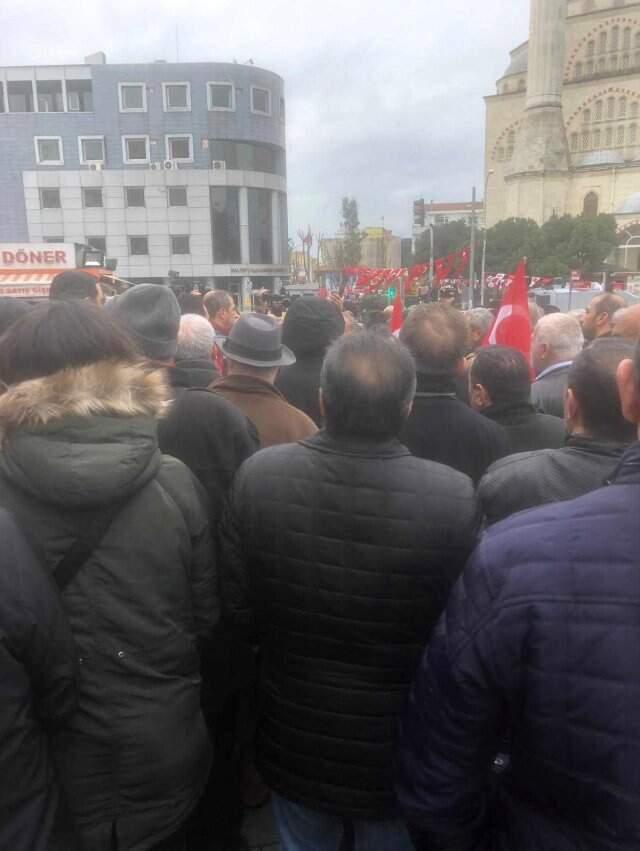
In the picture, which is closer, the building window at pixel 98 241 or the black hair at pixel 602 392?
the black hair at pixel 602 392

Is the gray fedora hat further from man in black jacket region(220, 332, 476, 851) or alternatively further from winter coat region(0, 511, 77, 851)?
winter coat region(0, 511, 77, 851)

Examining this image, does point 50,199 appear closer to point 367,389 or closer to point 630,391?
point 367,389

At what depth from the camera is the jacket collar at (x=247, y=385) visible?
3.09m

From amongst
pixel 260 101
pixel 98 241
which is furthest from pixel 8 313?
pixel 260 101

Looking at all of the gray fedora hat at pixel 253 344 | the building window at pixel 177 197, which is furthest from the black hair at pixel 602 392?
the building window at pixel 177 197

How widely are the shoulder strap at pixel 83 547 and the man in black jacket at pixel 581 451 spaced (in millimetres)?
1226

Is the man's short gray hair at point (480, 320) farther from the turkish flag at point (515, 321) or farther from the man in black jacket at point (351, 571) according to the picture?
the man in black jacket at point (351, 571)

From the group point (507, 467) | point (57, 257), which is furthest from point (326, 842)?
point (57, 257)

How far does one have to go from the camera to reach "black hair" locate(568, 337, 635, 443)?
212 centimetres

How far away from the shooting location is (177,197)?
44.4 metres

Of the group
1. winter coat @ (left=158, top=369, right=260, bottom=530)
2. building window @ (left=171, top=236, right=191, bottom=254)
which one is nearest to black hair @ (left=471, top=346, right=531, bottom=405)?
winter coat @ (left=158, top=369, right=260, bottom=530)

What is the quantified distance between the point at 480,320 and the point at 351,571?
4412 millimetres

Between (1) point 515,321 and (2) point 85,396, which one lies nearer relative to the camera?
(2) point 85,396

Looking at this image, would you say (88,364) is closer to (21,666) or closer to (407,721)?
(21,666)
